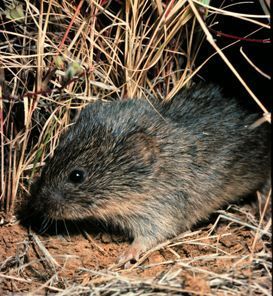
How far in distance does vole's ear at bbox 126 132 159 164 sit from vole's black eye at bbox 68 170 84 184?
1.30 feet

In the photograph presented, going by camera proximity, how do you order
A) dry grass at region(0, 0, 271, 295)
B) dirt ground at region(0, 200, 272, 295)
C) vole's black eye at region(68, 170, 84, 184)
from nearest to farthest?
dirt ground at region(0, 200, 272, 295)
vole's black eye at region(68, 170, 84, 184)
dry grass at region(0, 0, 271, 295)

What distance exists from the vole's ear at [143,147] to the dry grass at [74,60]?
578 mm

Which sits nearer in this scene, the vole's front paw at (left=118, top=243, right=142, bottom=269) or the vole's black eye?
the vole's black eye

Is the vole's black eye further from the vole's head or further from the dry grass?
the dry grass

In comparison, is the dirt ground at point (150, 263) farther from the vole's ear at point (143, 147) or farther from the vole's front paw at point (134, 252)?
the vole's ear at point (143, 147)

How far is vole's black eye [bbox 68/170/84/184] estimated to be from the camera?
4168 millimetres

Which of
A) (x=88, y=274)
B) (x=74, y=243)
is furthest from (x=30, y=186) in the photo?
(x=88, y=274)

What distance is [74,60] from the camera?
14.6ft

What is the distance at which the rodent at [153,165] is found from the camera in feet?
13.8

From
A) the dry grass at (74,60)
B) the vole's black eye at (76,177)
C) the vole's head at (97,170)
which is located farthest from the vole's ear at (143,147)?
the dry grass at (74,60)

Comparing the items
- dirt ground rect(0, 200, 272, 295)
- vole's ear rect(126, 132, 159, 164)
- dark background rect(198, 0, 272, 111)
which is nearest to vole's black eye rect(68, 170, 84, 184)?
vole's ear rect(126, 132, 159, 164)

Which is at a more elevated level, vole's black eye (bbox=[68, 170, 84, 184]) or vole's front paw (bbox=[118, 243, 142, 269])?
vole's black eye (bbox=[68, 170, 84, 184])

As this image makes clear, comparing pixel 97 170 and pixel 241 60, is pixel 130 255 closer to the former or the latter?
pixel 97 170

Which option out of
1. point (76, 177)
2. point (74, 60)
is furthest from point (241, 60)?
point (76, 177)
